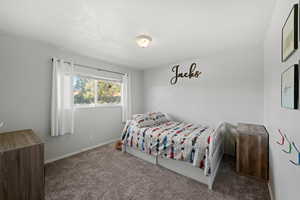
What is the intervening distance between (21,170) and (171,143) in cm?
196

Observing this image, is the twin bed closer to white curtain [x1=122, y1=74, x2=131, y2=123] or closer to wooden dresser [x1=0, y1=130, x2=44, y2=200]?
white curtain [x1=122, y1=74, x2=131, y2=123]

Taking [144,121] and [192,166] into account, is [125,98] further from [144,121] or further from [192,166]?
[192,166]

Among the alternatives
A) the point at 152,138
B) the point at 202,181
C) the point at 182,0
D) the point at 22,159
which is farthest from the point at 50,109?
the point at 202,181

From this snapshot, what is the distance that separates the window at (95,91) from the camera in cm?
299

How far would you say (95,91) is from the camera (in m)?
3.29

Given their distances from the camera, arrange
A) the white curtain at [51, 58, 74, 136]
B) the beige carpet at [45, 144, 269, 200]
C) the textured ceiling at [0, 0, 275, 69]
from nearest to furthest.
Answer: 1. the textured ceiling at [0, 0, 275, 69]
2. the beige carpet at [45, 144, 269, 200]
3. the white curtain at [51, 58, 74, 136]

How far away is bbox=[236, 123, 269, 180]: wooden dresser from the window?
3.14 metres

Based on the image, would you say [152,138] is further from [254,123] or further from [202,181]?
[254,123]

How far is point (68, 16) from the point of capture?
160 cm

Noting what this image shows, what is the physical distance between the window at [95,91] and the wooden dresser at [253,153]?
3143 millimetres

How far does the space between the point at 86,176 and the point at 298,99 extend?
8.85ft

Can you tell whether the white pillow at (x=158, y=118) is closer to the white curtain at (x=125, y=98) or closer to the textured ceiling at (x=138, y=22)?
the white curtain at (x=125, y=98)

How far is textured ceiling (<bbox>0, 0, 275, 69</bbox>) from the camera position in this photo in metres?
1.40

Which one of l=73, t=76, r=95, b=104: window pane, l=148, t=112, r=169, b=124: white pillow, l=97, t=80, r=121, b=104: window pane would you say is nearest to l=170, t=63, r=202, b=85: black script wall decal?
l=148, t=112, r=169, b=124: white pillow
